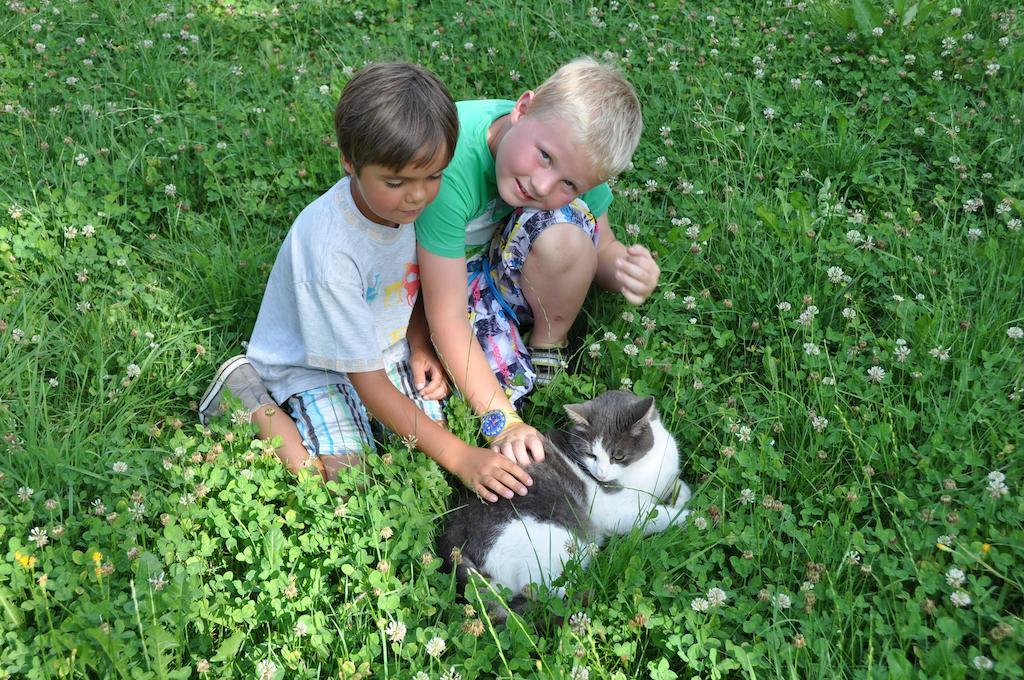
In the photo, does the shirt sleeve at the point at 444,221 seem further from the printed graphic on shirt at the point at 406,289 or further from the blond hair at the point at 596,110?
the blond hair at the point at 596,110

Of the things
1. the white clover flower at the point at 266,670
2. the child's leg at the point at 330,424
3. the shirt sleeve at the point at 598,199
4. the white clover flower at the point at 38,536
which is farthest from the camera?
the shirt sleeve at the point at 598,199

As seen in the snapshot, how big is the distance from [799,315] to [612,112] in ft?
3.95

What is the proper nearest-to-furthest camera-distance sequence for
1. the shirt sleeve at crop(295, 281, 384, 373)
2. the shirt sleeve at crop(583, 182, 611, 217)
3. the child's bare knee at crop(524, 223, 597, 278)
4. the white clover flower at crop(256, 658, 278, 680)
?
the white clover flower at crop(256, 658, 278, 680)
the shirt sleeve at crop(295, 281, 384, 373)
the child's bare knee at crop(524, 223, 597, 278)
the shirt sleeve at crop(583, 182, 611, 217)

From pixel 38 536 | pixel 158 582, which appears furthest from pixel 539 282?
pixel 38 536

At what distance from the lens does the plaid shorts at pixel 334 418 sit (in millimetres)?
3299

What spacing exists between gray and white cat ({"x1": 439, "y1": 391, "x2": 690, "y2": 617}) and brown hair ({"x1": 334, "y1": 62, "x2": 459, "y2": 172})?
1.10 m

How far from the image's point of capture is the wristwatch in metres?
3.19

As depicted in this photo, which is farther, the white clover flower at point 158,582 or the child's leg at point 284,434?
the child's leg at point 284,434

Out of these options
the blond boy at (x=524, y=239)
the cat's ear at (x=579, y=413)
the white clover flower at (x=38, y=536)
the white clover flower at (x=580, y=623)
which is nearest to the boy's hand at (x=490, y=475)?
the blond boy at (x=524, y=239)

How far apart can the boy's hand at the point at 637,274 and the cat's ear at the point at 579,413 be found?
0.53 meters

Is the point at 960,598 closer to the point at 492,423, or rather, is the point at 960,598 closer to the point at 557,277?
the point at 492,423

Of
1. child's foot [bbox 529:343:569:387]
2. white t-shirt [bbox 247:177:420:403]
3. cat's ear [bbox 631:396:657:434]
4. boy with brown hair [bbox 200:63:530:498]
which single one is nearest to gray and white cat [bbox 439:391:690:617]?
cat's ear [bbox 631:396:657:434]

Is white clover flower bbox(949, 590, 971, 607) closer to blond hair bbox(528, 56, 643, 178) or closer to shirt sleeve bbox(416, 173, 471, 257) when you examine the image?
blond hair bbox(528, 56, 643, 178)

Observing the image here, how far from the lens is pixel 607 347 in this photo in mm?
3568
